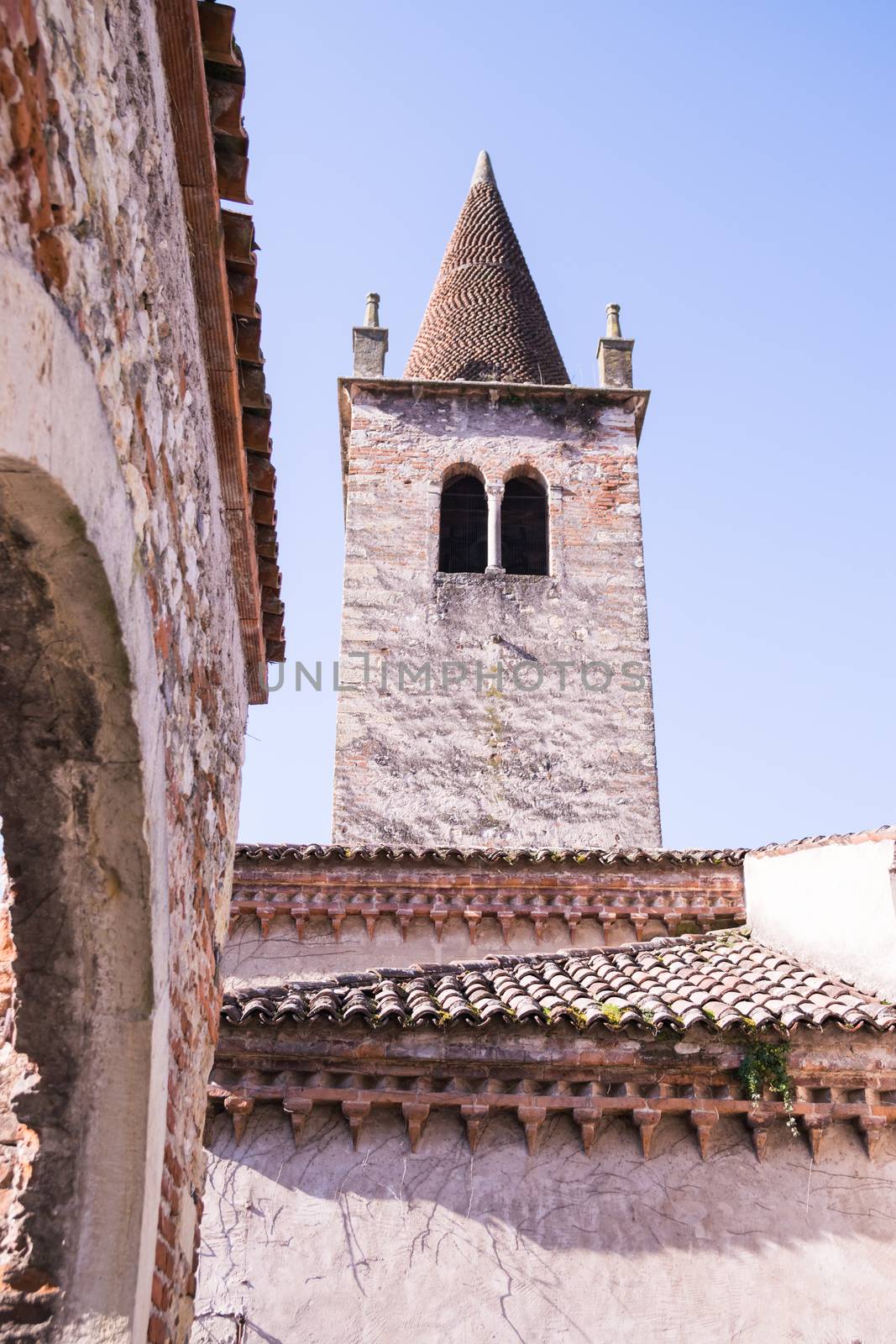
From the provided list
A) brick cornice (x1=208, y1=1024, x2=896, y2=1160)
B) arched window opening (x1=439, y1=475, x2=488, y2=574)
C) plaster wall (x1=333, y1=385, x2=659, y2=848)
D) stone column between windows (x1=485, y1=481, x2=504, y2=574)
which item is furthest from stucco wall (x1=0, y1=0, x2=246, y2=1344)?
arched window opening (x1=439, y1=475, x2=488, y2=574)

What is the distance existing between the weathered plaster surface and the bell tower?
269 inches

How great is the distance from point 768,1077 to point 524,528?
1050cm

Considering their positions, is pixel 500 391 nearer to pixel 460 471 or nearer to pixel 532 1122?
pixel 460 471

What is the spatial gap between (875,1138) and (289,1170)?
3142 mm

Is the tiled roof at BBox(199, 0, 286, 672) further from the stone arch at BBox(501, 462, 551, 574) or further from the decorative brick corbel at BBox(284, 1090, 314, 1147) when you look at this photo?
the stone arch at BBox(501, 462, 551, 574)

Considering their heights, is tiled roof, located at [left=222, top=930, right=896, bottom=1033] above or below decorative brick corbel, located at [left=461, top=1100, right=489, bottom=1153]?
above

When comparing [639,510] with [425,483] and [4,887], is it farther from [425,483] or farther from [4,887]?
[4,887]

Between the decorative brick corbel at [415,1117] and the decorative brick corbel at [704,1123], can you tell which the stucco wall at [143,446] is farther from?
the decorative brick corbel at [704,1123]

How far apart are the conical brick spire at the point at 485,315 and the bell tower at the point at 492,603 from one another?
0.06 meters

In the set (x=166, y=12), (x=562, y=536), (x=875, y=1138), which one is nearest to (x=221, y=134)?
(x=166, y=12)

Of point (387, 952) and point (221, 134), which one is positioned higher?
point (221, 134)

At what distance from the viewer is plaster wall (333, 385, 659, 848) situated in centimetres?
1390

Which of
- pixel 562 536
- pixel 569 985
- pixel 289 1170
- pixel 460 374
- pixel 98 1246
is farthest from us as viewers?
pixel 460 374

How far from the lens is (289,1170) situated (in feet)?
21.7
